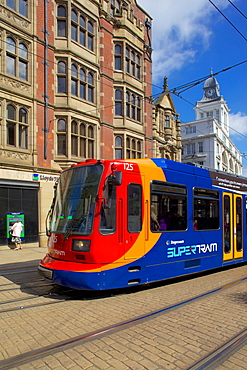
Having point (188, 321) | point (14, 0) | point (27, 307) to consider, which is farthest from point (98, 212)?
point (14, 0)

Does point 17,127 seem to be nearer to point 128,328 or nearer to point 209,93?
point 128,328

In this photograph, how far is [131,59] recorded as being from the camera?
77.7 ft

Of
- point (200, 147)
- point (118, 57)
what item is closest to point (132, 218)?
point (118, 57)

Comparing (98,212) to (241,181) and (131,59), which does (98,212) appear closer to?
(241,181)

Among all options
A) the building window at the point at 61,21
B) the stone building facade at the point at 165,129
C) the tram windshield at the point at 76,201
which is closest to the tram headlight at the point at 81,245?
the tram windshield at the point at 76,201

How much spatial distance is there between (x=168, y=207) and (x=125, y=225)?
5.00 ft

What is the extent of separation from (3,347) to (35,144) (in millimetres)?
13884

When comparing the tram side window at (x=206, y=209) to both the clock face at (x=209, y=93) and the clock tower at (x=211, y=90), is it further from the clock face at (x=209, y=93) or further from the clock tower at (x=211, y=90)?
the clock face at (x=209, y=93)

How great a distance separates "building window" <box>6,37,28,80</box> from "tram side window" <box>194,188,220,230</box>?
12221mm

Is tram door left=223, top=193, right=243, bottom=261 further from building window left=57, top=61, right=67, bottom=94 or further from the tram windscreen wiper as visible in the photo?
building window left=57, top=61, right=67, bottom=94

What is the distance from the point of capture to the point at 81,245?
6316mm

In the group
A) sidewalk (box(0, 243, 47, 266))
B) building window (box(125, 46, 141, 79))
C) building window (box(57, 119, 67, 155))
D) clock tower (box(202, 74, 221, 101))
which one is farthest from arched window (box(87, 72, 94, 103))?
clock tower (box(202, 74, 221, 101))

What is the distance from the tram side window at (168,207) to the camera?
287 inches

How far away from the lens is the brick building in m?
15.9
